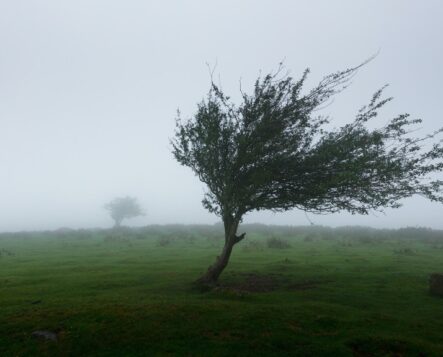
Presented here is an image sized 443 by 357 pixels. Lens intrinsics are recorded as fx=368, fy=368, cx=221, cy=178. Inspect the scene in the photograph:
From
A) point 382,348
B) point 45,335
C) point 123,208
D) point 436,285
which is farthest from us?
point 123,208

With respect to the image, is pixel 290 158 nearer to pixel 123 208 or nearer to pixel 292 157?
pixel 292 157

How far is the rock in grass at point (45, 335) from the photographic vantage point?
15641 mm

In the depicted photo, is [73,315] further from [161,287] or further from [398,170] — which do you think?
[398,170]

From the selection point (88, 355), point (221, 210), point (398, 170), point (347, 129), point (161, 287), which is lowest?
point (88, 355)

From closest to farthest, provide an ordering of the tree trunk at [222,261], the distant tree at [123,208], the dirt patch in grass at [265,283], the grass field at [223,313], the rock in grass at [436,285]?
the grass field at [223,313]
the rock in grass at [436,285]
the dirt patch in grass at [265,283]
the tree trunk at [222,261]
the distant tree at [123,208]

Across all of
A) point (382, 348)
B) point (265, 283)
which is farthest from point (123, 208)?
point (382, 348)

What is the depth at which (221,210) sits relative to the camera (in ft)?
88.2

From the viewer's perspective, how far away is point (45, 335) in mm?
15867

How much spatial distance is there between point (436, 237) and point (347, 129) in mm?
56691

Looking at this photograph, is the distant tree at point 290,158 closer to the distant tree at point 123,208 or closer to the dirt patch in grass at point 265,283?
the dirt patch in grass at point 265,283

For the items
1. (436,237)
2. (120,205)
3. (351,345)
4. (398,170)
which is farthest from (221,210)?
(120,205)

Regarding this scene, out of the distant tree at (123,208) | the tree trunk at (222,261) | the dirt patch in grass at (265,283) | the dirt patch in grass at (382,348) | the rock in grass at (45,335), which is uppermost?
the distant tree at (123,208)

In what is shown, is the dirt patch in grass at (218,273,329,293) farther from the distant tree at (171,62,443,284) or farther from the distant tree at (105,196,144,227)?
the distant tree at (105,196,144,227)

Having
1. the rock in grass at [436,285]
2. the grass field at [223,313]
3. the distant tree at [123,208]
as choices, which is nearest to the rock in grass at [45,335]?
the grass field at [223,313]
